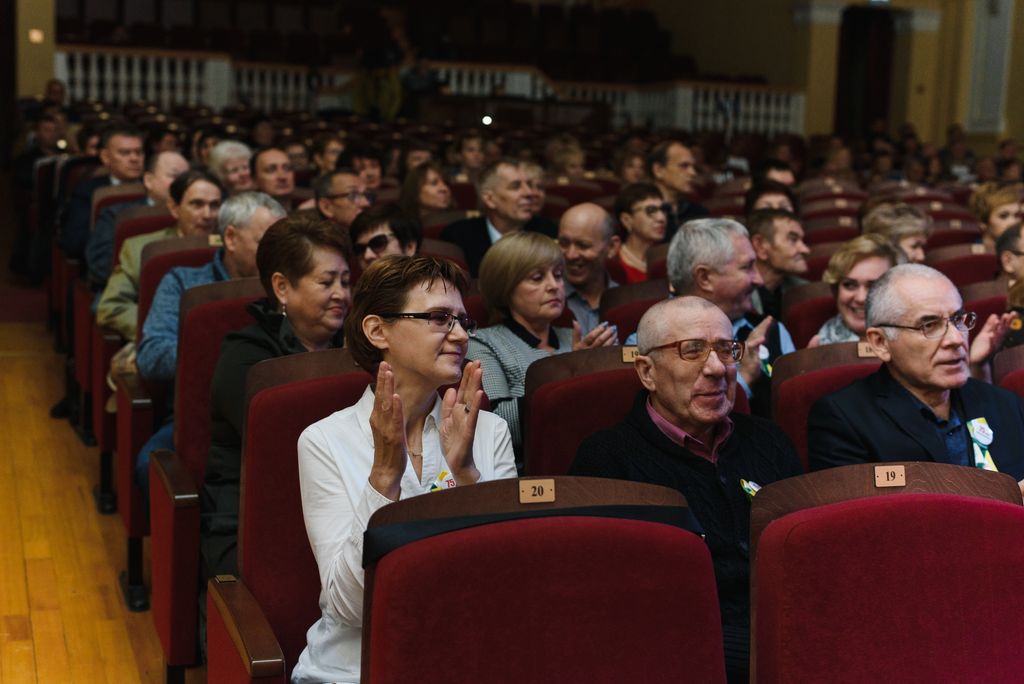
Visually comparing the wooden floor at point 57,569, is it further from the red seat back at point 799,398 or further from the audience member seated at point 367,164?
the audience member seated at point 367,164

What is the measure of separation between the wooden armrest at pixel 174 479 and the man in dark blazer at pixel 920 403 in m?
1.14

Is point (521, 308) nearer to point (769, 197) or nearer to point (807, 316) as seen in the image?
point (807, 316)

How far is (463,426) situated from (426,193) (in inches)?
134

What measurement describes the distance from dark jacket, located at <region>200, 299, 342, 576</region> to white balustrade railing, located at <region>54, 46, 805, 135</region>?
10296mm

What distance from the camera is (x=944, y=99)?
14.6m

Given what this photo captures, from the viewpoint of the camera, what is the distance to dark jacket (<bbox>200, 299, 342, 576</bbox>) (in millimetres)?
2447

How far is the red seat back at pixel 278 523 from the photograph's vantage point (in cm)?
207

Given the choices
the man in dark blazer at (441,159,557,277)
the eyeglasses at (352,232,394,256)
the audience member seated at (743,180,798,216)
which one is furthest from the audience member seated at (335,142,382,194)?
the eyeglasses at (352,232,394,256)

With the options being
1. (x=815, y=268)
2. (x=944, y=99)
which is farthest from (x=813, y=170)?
(x=815, y=268)

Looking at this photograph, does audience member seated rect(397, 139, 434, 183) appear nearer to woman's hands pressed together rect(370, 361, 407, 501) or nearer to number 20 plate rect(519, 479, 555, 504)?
woman's hands pressed together rect(370, 361, 407, 501)

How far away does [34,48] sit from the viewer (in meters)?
12.2

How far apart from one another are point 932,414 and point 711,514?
1.98 ft

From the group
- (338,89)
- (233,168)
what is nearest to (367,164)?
(233,168)

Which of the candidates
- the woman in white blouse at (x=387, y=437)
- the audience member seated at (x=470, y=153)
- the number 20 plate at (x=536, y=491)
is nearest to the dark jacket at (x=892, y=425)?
the woman in white blouse at (x=387, y=437)
